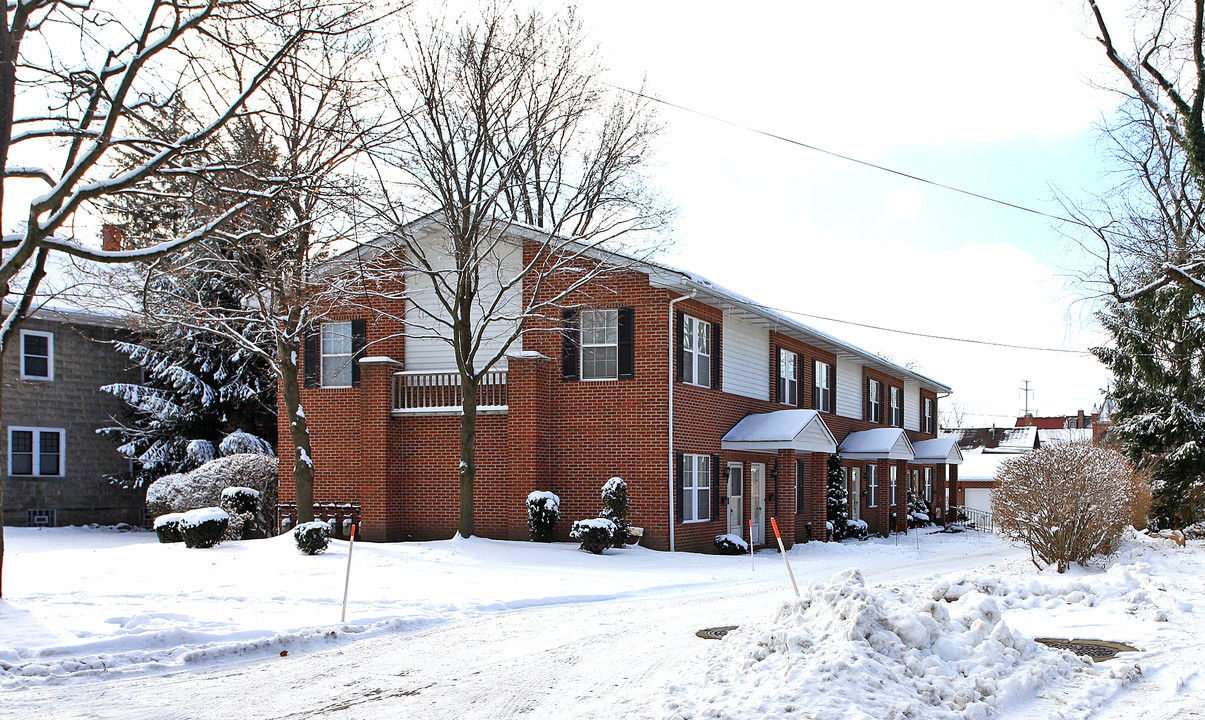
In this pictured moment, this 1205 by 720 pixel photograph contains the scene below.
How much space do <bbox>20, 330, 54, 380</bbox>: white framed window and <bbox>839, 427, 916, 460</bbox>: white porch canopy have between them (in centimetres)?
2508

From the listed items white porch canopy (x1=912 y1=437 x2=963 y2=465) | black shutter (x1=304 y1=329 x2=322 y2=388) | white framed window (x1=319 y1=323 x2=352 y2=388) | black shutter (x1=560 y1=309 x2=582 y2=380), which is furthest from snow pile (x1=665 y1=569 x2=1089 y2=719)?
white porch canopy (x1=912 y1=437 x2=963 y2=465)

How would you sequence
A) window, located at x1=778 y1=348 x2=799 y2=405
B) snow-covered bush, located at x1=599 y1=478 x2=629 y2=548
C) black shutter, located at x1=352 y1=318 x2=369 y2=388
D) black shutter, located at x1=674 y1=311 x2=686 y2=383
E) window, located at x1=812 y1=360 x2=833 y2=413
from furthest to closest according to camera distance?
1. window, located at x1=812 y1=360 x2=833 y2=413
2. window, located at x1=778 y1=348 x2=799 y2=405
3. black shutter, located at x1=352 y1=318 x2=369 y2=388
4. black shutter, located at x1=674 y1=311 x2=686 y2=383
5. snow-covered bush, located at x1=599 y1=478 x2=629 y2=548

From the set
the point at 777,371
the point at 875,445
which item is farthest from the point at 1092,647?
the point at 875,445

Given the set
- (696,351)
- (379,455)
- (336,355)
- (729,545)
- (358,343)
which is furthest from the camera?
(336,355)

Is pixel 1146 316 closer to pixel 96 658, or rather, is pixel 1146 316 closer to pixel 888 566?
pixel 888 566

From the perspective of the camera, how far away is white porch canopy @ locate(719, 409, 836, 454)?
24469mm

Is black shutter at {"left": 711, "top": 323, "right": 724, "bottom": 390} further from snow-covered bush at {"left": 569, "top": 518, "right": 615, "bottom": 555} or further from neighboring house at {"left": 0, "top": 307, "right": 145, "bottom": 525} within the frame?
neighboring house at {"left": 0, "top": 307, "right": 145, "bottom": 525}

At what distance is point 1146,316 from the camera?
31.4 m

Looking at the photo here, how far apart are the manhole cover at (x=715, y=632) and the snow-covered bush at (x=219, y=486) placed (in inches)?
639

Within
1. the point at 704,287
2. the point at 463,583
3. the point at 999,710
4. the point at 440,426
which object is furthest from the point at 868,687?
the point at 440,426

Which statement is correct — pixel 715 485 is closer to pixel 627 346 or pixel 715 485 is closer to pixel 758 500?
pixel 758 500

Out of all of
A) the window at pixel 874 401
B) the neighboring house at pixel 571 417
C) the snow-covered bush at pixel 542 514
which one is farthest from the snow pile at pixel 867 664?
the window at pixel 874 401

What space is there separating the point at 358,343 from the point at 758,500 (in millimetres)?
11457

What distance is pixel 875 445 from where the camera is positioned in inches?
1319
